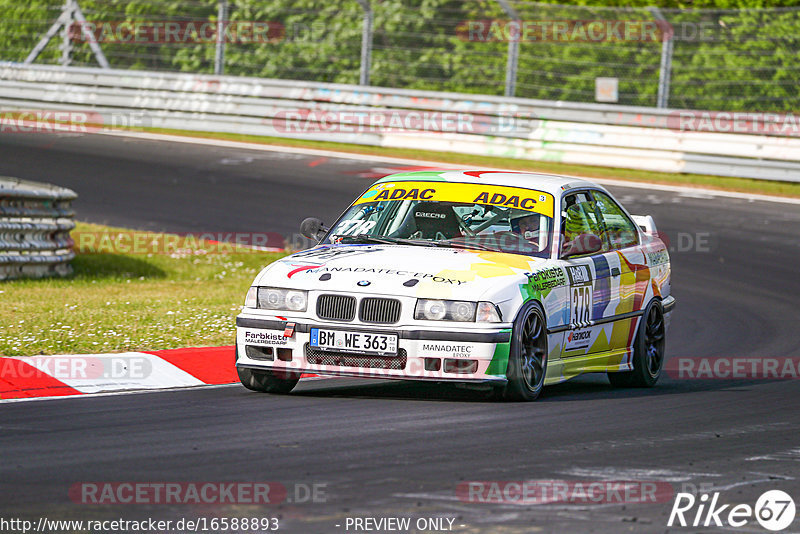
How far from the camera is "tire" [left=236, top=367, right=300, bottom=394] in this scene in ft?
28.0

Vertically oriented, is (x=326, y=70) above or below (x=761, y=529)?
above

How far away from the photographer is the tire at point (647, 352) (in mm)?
9922

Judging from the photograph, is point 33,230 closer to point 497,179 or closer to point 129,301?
point 129,301

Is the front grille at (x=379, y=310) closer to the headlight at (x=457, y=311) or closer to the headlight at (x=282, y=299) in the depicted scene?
the headlight at (x=457, y=311)

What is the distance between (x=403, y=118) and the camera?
24609mm

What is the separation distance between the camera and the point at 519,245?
901 centimetres

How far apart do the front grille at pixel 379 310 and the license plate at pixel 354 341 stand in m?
0.09

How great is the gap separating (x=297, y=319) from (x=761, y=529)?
11.6 ft

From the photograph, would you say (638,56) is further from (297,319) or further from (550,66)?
(297,319)

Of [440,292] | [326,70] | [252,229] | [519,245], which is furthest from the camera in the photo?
[326,70]

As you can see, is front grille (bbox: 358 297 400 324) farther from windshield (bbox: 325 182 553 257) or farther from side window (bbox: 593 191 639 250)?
side window (bbox: 593 191 639 250)

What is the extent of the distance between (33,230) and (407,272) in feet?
20.7

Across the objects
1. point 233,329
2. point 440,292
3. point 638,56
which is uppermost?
point 638,56

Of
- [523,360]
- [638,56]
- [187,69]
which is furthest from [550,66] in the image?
[523,360]
